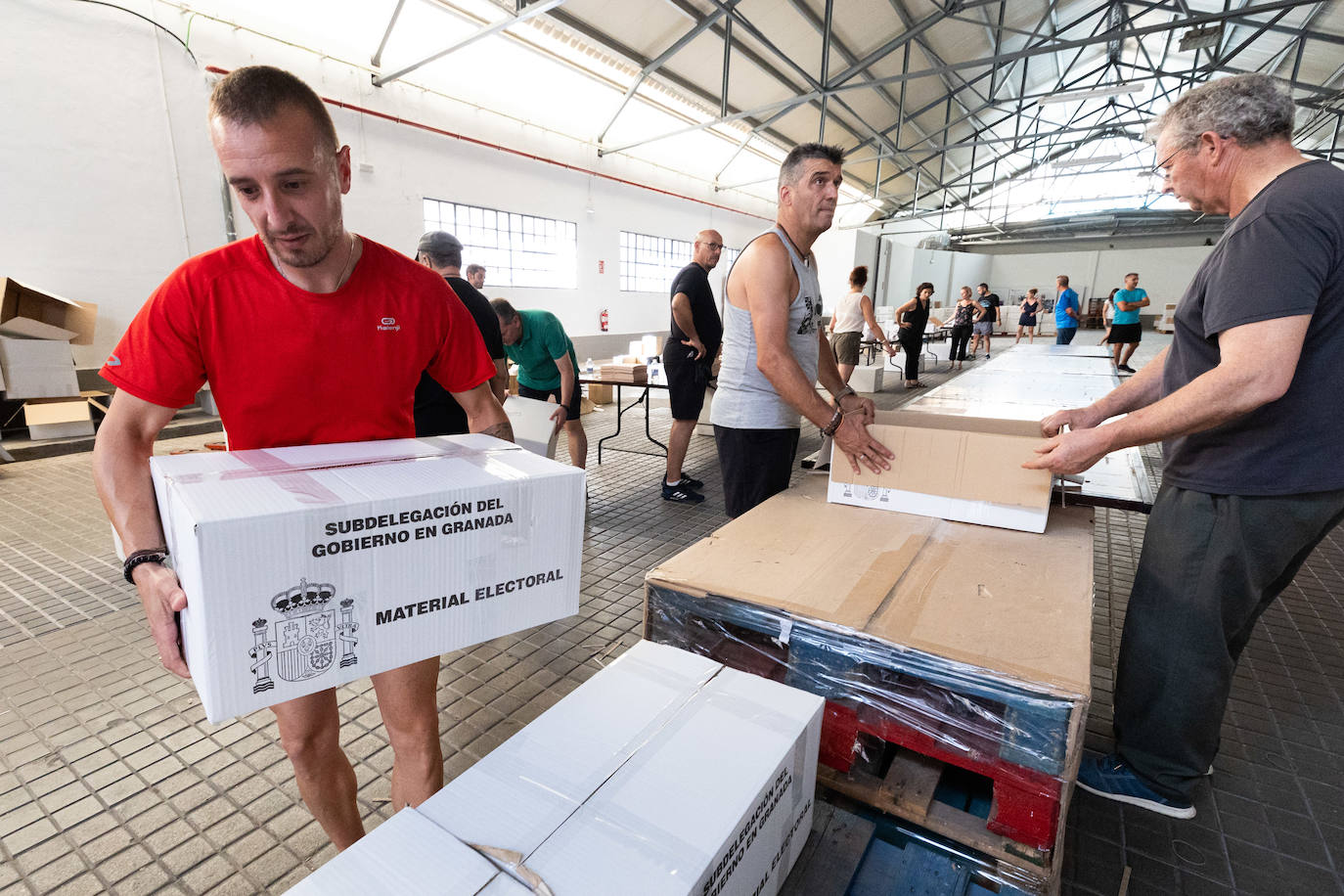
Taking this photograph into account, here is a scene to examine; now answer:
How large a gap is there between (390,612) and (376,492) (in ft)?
0.51

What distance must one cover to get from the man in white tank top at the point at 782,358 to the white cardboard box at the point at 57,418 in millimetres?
5740

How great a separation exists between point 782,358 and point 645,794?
4.01ft

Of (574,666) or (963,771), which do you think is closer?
(963,771)

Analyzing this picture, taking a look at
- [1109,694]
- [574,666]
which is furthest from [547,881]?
[1109,694]

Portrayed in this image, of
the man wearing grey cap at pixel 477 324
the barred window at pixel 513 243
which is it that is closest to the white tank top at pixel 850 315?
the barred window at pixel 513 243

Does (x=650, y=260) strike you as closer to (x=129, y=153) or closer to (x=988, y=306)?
(x=129, y=153)

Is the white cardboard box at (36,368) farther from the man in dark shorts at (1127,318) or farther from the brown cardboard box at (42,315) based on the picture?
the man in dark shorts at (1127,318)

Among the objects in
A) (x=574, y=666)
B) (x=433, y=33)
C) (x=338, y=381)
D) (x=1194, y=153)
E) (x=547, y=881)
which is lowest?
(x=574, y=666)

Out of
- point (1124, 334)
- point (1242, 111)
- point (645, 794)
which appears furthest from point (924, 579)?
Answer: point (1124, 334)

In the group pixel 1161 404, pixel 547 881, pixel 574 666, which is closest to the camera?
pixel 547 881

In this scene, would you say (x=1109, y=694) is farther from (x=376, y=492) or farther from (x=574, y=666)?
(x=376, y=492)

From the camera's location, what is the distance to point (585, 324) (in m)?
9.96

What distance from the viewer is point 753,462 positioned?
1.94 meters

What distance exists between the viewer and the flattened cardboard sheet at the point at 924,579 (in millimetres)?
945
